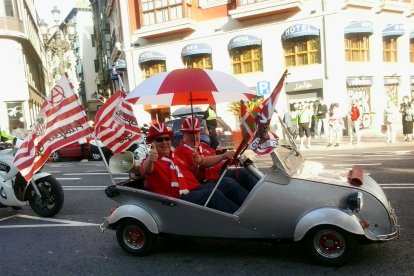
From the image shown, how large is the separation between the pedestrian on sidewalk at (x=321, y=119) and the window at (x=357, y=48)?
2910 mm

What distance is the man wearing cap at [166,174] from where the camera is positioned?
430 centimetres

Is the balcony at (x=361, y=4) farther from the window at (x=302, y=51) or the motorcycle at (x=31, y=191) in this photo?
the motorcycle at (x=31, y=191)

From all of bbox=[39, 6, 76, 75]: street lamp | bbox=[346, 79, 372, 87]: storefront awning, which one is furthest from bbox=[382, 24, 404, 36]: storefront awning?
bbox=[39, 6, 76, 75]: street lamp

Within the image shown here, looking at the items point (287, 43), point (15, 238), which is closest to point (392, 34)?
point (287, 43)

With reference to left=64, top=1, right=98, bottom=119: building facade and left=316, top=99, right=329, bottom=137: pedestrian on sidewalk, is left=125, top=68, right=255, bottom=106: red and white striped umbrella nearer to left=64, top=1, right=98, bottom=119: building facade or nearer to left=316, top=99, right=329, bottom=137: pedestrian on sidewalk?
left=316, top=99, right=329, bottom=137: pedestrian on sidewalk

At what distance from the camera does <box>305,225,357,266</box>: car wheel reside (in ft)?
12.0

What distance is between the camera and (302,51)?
2081 cm

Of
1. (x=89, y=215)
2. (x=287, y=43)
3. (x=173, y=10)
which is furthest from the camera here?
(x=173, y=10)

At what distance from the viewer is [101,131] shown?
498cm

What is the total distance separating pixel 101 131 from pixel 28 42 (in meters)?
31.0

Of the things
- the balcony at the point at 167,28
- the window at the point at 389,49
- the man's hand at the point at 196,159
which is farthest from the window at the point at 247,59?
the man's hand at the point at 196,159

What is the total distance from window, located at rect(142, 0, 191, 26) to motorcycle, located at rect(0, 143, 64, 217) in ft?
59.7

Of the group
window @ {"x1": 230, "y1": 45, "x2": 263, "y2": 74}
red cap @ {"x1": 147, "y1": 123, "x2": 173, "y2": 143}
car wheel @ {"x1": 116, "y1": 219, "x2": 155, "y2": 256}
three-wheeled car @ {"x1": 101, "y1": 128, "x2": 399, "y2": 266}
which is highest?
window @ {"x1": 230, "y1": 45, "x2": 263, "y2": 74}

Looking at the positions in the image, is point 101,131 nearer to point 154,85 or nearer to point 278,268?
point 154,85
